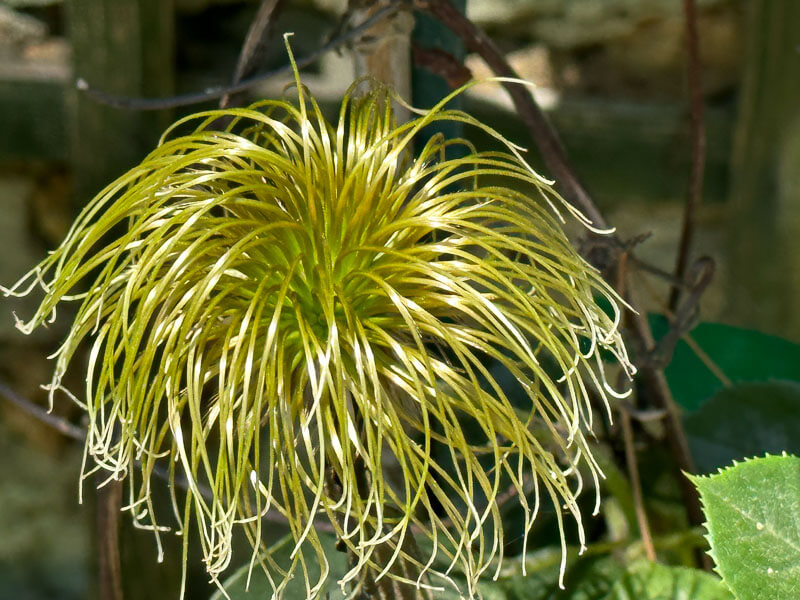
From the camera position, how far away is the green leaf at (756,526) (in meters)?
0.39

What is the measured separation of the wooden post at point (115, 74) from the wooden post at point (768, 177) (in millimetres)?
741

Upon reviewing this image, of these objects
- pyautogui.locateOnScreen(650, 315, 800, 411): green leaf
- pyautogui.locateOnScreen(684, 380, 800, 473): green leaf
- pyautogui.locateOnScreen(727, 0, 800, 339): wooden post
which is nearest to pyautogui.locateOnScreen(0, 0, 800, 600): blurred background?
pyautogui.locateOnScreen(727, 0, 800, 339): wooden post

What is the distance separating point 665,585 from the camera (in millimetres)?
532

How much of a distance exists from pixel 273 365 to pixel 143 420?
0.21 feet

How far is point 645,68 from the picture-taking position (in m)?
1.29

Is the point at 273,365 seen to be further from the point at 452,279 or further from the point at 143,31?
the point at 143,31

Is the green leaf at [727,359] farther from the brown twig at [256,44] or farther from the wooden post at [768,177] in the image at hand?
the wooden post at [768,177]

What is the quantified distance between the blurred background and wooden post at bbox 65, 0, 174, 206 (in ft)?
0.07

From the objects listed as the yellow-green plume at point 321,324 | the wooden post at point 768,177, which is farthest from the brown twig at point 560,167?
the wooden post at point 768,177

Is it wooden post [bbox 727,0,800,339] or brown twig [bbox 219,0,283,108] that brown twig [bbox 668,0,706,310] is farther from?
wooden post [bbox 727,0,800,339]

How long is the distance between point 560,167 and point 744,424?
0.82 ft

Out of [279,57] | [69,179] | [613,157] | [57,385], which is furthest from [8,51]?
[57,385]

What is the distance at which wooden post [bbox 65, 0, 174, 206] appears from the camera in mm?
1011

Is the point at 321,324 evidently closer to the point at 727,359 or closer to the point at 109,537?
the point at 109,537
